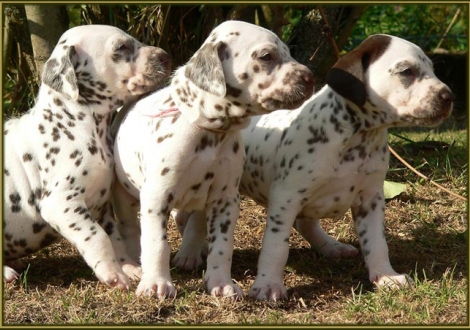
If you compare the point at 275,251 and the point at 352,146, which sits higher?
the point at 352,146

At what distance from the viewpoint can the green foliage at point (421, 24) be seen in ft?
45.6

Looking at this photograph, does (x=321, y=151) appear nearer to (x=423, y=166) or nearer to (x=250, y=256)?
(x=250, y=256)

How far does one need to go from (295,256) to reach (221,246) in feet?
4.24

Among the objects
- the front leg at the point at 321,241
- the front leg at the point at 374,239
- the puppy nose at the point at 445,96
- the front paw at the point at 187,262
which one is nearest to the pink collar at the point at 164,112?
the front paw at the point at 187,262

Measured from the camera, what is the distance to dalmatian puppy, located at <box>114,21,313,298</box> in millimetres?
5629

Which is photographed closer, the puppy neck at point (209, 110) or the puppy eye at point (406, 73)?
the puppy neck at point (209, 110)

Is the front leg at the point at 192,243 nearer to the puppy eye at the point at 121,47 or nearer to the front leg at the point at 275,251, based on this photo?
the front leg at the point at 275,251

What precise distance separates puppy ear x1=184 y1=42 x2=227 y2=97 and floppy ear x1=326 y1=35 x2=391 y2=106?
867 mm

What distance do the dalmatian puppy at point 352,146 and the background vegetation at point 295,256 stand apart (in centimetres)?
32

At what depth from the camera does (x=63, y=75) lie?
242 inches

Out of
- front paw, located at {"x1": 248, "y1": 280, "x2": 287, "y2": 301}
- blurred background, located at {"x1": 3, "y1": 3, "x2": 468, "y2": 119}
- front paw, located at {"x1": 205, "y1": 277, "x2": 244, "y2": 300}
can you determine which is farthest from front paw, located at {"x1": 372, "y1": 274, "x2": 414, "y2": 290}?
blurred background, located at {"x1": 3, "y1": 3, "x2": 468, "y2": 119}

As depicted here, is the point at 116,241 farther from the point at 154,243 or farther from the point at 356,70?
the point at 356,70

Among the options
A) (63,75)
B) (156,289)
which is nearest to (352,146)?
(156,289)

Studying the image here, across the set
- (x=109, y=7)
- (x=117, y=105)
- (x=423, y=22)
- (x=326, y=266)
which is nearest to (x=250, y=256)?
(x=326, y=266)
